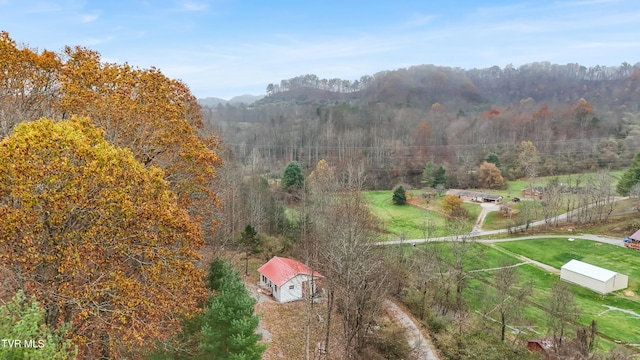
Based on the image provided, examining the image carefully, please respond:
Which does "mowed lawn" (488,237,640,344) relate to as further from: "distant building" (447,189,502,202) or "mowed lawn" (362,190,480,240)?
"distant building" (447,189,502,202)

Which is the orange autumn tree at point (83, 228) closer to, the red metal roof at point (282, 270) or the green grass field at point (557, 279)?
the red metal roof at point (282, 270)

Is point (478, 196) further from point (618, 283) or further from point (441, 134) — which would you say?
point (441, 134)

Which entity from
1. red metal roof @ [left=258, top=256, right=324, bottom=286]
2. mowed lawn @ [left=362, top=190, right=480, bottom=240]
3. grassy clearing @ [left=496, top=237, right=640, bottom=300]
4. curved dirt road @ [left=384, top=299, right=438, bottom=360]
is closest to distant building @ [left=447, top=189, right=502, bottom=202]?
mowed lawn @ [left=362, top=190, right=480, bottom=240]

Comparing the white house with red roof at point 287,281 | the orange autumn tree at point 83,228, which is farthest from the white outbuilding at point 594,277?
the orange autumn tree at point 83,228

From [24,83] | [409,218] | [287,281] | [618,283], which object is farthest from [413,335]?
[409,218]

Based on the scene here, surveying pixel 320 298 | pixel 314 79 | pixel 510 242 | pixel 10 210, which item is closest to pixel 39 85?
pixel 10 210

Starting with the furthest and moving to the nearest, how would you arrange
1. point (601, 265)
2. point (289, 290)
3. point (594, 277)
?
point (601, 265) → point (594, 277) → point (289, 290)
